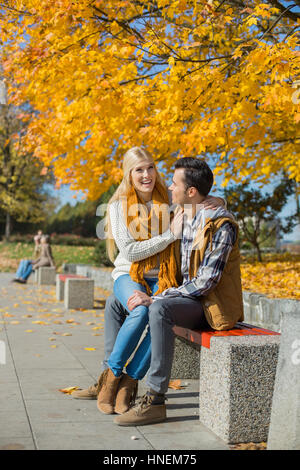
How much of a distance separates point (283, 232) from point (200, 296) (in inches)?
486

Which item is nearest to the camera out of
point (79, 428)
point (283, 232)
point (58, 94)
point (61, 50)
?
point (79, 428)

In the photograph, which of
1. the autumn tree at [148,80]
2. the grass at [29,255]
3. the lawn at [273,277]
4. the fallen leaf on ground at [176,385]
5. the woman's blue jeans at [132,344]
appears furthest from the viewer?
the grass at [29,255]

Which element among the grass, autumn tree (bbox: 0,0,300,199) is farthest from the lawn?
the grass

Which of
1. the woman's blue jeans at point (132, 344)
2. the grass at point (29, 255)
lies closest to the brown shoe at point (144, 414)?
the woman's blue jeans at point (132, 344)

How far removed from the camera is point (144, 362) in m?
4.04

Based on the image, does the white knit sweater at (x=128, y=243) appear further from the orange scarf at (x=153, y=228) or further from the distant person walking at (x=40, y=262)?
the distant person walking at (x=40, y=262)

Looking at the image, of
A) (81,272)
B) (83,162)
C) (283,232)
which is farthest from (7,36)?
(283,232)

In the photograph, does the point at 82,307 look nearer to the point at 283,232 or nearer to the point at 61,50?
the point at 61,50

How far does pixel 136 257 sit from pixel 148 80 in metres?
4.10

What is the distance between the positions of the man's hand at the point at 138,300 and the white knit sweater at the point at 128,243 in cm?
35

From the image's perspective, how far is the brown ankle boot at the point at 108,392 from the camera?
12.9ft

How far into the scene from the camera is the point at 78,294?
988 cm

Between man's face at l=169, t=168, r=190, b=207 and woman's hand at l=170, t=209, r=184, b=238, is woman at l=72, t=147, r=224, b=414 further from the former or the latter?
man's face at l=169, t=168, r=190, b=207

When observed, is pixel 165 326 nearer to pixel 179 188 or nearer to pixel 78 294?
pixel 179 188
